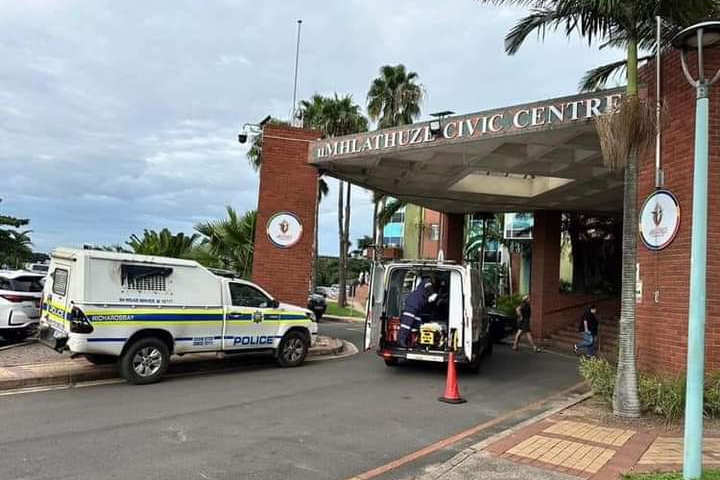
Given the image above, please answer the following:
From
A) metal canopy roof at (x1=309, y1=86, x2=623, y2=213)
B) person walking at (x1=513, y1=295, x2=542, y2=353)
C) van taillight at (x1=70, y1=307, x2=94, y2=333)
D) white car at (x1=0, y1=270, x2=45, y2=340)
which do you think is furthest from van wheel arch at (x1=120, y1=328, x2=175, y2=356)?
person walking at (x1=513, y1=295, x2=542, y2=353)

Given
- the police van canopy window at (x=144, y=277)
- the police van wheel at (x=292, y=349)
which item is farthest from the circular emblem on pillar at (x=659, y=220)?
the police van canopy window at (x=144, y=277)

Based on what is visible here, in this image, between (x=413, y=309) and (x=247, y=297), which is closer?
(x=247, y=297)

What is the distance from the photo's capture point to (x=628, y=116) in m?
7.66

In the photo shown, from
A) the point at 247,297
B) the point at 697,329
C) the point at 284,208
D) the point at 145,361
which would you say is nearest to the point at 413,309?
the point at 247,297

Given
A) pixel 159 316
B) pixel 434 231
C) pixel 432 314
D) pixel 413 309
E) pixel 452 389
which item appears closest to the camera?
pixel 452 389

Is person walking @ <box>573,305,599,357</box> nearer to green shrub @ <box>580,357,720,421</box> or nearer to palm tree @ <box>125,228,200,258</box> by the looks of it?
green shrub @ <box>580,357,720,421</box>

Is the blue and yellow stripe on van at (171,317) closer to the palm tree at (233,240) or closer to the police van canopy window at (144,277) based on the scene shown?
the police van canopy window at (144,277)

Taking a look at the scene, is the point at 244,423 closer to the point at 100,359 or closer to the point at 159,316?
the point at 159,316

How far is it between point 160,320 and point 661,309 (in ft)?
24.4

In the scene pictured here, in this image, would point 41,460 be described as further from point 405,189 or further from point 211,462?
point 405,189

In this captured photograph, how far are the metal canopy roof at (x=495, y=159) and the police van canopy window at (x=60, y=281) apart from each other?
6919 mm

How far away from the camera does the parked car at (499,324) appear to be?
18984 millimetres

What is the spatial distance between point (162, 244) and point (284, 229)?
3383mm

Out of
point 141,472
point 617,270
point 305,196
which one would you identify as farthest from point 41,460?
point 617,270
